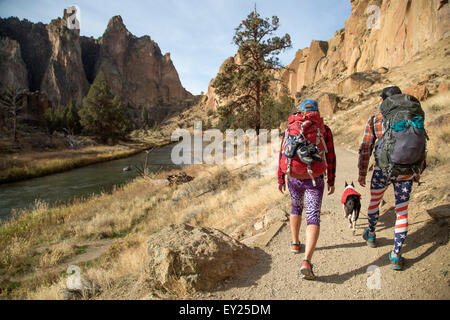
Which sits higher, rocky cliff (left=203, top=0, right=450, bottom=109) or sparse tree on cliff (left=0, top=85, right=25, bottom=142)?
rocky cliff (left=203, top=0, right=450, bottom=109)

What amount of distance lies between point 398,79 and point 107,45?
16412cm

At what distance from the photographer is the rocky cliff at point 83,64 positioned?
106m

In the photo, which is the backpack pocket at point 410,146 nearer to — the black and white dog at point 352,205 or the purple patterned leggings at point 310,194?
the purple patterned leggings at point 310,194

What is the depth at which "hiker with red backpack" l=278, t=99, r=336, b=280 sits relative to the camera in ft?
8.61

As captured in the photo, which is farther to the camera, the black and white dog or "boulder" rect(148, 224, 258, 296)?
the black and white dog

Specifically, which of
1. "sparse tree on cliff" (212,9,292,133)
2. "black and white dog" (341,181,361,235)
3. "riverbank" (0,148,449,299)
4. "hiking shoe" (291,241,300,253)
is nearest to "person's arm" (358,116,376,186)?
"black and white dog" (341,181,361,235)

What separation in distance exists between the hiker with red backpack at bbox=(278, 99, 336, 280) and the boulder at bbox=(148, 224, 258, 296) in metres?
0.90

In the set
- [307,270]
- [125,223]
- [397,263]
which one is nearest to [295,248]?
[307,270]

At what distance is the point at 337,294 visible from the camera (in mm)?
2494

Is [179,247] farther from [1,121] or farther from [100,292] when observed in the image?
[1,121]

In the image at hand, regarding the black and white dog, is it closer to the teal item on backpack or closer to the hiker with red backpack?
the hiker with red backpack

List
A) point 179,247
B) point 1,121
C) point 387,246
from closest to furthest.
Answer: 1. point 179,247
2. point 387,246
3. point 1,121

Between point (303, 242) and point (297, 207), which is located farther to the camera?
point (303, 242)
